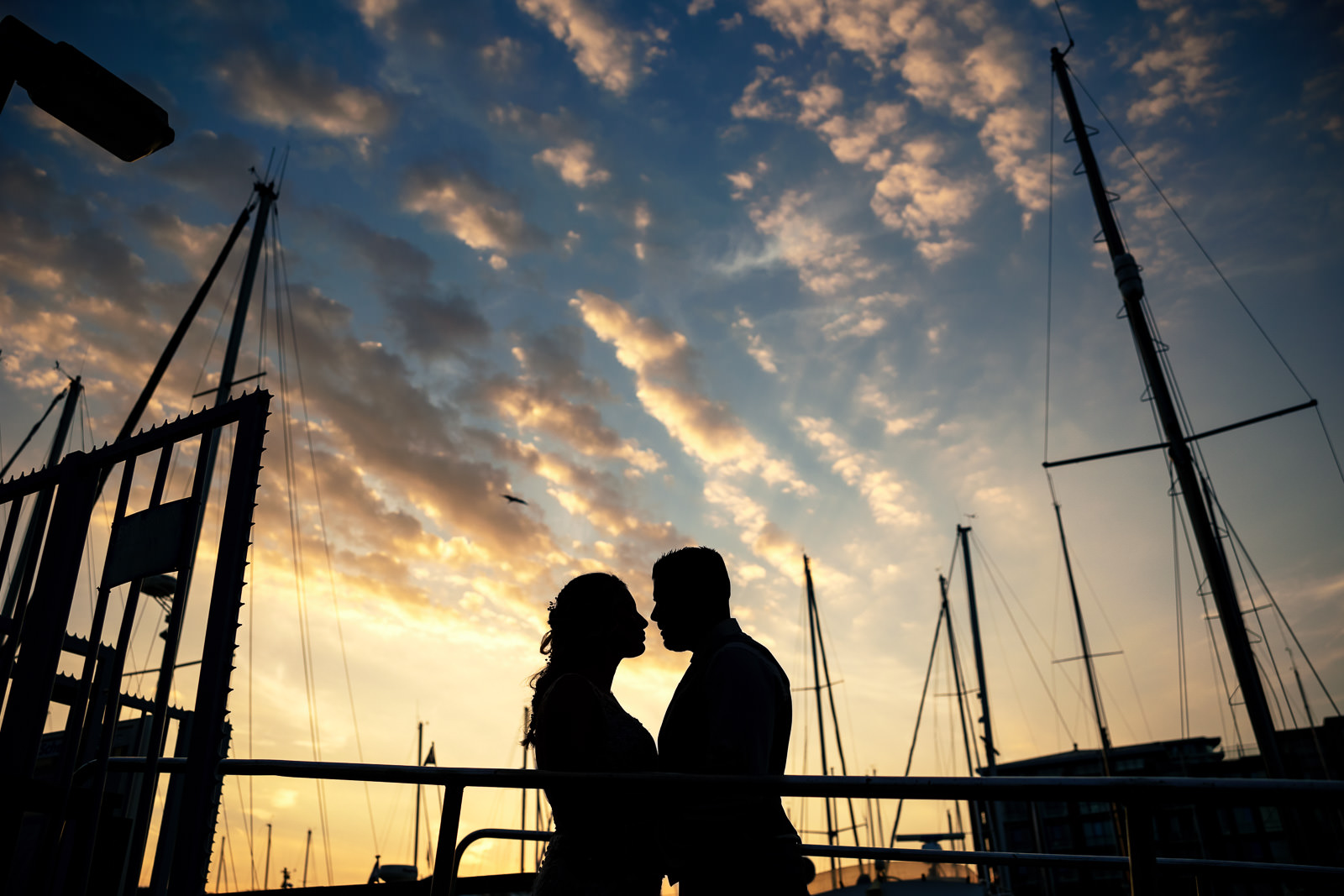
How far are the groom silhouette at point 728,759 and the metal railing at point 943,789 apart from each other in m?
0.15

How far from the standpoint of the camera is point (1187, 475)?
39.3 feet

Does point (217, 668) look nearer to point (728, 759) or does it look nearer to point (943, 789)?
point (728, 759)

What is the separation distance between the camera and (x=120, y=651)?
3.09 meters

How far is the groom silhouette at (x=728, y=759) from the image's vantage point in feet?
7.82

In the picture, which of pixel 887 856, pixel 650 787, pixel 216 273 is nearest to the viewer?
pixel 650 787

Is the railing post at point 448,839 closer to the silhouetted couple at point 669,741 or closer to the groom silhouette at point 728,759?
the silhouetted couple at point 669,741

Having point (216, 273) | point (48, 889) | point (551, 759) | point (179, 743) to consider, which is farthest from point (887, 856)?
point (216, 273)

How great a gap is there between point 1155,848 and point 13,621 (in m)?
5.03

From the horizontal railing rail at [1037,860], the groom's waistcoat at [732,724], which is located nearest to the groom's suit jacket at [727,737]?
the groom's waistcoat at [732,724]

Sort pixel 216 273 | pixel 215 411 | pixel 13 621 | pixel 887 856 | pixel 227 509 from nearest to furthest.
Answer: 1. pixel 227 509
2. pixel 215 411
3. pixel 887 856
4. pixel 13 621
5. pixel 216 273

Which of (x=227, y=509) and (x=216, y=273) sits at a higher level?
(x=216, y=273)

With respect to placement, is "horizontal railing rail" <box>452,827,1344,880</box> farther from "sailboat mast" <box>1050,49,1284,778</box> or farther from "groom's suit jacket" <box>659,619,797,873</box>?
"sailboat mast" <box>1050,49,1284,778</box>

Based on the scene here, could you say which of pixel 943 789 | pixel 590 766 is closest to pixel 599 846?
pixel 590 766

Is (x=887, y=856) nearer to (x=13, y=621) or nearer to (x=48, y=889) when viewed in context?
(x=48, y=889)
